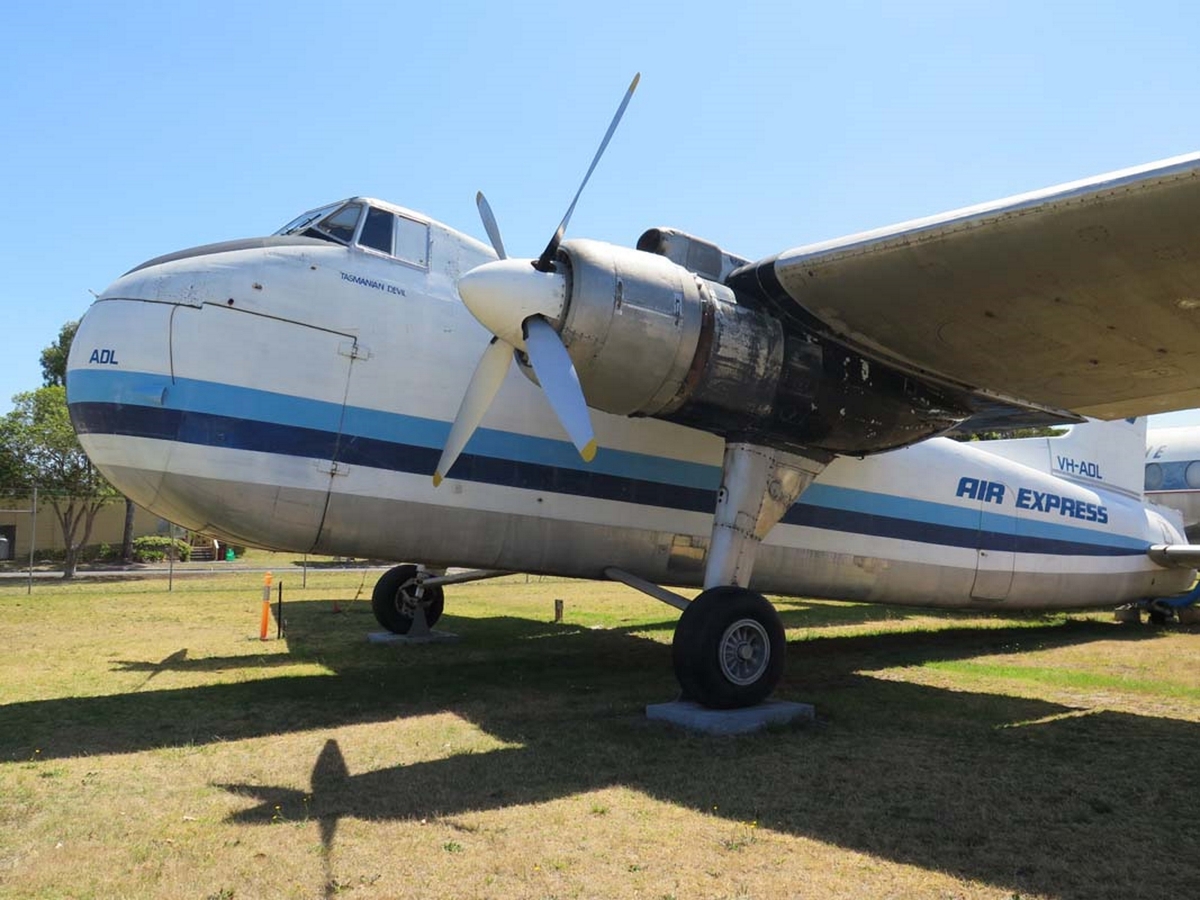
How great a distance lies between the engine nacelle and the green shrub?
4139cm

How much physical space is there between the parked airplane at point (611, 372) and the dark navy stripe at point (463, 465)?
0.03 metres

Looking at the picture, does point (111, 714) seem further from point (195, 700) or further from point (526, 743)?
point (526, 743)

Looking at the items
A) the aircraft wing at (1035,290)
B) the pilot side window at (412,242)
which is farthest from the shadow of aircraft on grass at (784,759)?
the pilot side window at (412,242)

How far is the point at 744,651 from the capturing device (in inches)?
316

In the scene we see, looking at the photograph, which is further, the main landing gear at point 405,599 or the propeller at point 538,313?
the main landing gear at point 405,599

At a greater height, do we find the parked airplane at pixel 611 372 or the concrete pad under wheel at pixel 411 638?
the parked airplane at pixel 611 372

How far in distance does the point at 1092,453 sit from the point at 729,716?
1157 centimetres

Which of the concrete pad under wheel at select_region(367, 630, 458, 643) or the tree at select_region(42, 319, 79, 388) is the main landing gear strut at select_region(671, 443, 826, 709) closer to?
the concrete pad under wheel at select_region(367, 630, 458, 643)

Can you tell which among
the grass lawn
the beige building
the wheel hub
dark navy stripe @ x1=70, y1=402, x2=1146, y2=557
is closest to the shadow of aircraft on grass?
the grass lawn

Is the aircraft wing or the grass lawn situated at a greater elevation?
the aircraft wing

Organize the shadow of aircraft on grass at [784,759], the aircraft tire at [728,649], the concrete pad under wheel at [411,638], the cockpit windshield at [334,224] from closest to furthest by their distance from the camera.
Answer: the shadow of aircraft on grass at [784,759] → the aircraft tire at [728,649] → the cockpit windshield at [334,224] → the concrete pad under wheel at [411,638]

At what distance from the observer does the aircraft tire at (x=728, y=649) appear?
7.69 m

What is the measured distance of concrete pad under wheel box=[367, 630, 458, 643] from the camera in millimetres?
12922

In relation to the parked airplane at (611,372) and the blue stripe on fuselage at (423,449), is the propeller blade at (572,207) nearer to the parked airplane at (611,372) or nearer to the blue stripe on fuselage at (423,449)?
the parked airplane at (611,372)
